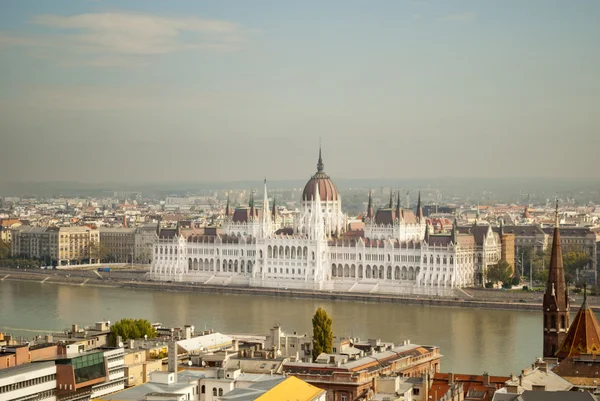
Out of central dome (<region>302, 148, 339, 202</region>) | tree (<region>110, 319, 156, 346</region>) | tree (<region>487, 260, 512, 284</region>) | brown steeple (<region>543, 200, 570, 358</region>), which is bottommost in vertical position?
tree (<region>487, 260, 512, 284</region>)

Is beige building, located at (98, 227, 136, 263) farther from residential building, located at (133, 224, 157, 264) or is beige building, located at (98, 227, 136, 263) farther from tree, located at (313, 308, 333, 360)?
tree, located at (313, 308, 333, 360)

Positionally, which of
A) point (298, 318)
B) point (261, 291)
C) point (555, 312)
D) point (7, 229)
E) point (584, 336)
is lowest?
point (298, 318)

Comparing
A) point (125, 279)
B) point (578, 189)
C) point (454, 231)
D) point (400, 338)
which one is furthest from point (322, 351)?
point (578, 189)

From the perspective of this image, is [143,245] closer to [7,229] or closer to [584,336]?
[7,229]

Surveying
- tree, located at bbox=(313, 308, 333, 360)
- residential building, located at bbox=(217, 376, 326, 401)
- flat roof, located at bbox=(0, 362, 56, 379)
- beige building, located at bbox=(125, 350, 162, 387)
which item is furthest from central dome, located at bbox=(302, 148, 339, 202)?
residential building, located at bbox=(217, 376, 326, 401)

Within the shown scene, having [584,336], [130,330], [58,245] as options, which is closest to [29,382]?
[130,330]

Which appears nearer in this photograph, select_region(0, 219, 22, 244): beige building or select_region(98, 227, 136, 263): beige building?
select_region(98, 227, 136, 263): beige building
